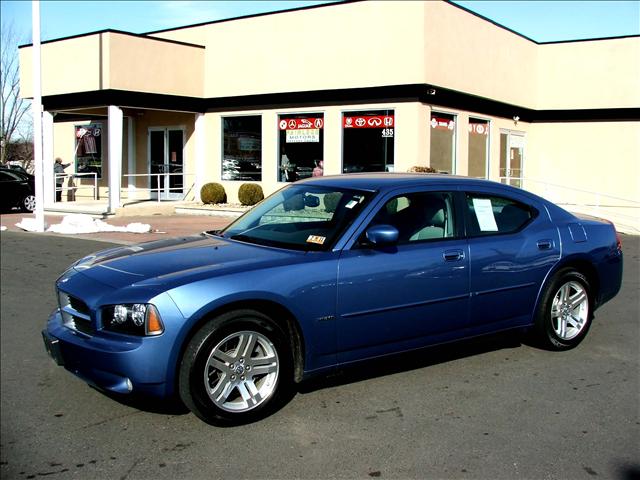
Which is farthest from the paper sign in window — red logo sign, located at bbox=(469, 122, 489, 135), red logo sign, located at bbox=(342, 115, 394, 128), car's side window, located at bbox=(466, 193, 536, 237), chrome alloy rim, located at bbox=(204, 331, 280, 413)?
red logo sign, located at bbox=(469, 122, 489, 135)

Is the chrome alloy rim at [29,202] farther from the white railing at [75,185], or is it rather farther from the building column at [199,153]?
the building column at [199,153]

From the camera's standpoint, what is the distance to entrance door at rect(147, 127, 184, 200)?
21.2 metres

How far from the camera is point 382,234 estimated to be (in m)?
4.72

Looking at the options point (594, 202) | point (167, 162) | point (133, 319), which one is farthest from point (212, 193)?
point (133, 319)

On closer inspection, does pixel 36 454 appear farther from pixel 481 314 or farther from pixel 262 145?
pixel 262 145

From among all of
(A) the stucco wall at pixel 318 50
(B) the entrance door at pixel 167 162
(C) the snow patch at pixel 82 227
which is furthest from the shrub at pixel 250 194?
(C) the snow patch at pixel 82 227

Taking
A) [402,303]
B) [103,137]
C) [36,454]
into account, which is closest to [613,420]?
[402,303]

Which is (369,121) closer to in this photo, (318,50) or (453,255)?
(318,50)

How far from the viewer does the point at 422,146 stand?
667 inches

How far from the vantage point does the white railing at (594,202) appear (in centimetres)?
2131

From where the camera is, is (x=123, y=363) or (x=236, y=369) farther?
(x=236, y=369)

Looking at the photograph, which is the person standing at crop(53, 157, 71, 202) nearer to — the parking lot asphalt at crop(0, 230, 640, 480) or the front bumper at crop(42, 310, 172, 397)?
the parking lot asphalt at crop(0, 230, 640, 480)

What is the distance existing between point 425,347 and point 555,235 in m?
1.77

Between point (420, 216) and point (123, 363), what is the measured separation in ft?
8.34
